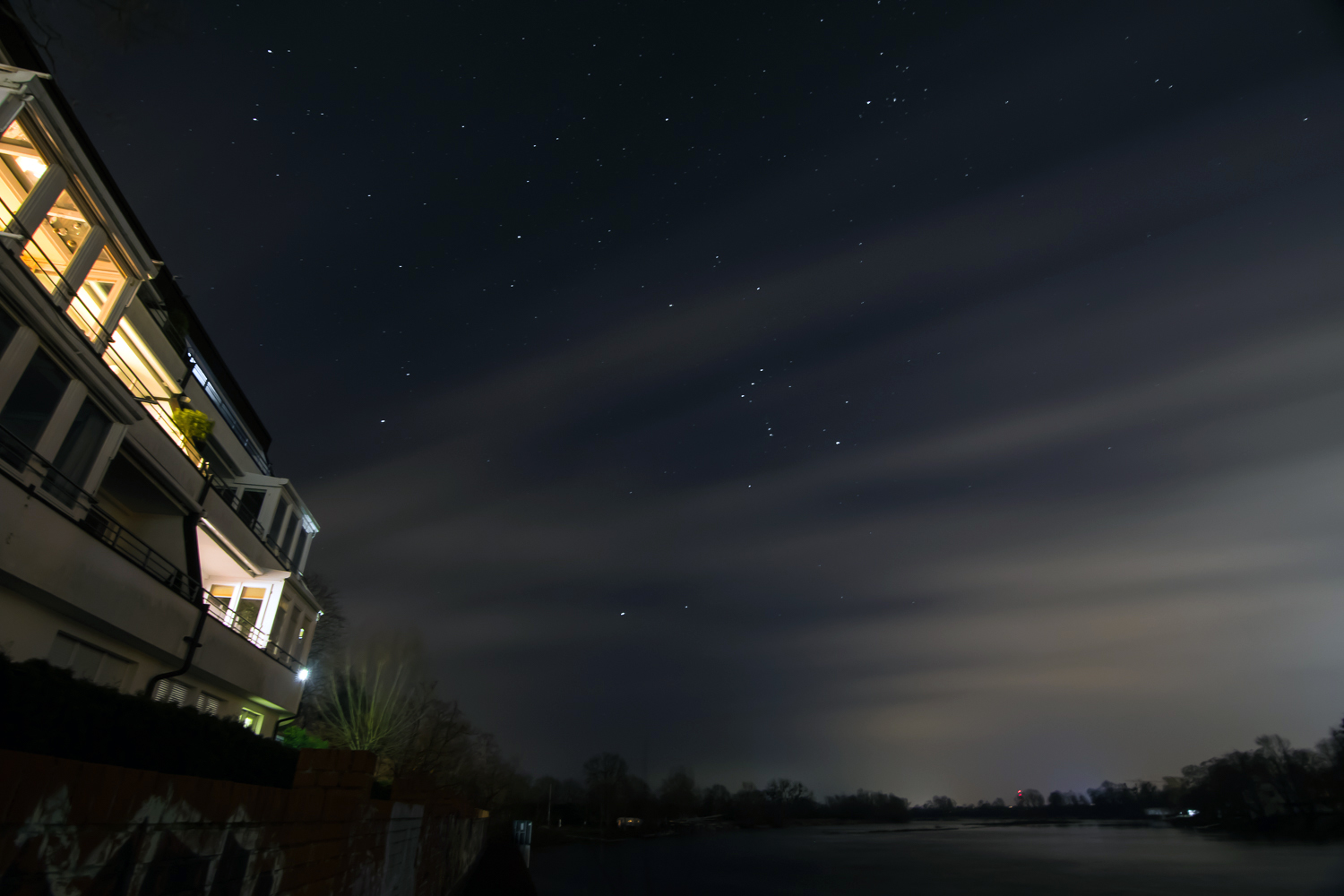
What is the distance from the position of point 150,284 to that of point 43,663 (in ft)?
45.1

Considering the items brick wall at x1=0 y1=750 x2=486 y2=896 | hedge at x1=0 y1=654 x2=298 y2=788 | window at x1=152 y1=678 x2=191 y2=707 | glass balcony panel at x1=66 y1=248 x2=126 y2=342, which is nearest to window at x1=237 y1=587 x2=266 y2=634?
window at x1=152 y1=678 x2=191 y2=707

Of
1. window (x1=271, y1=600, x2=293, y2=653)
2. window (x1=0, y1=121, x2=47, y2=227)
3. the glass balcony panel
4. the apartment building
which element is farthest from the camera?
window (x1=271, y1=600, x2=293, y2=653)

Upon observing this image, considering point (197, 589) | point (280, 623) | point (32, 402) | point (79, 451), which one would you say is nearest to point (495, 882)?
point (280, 623)

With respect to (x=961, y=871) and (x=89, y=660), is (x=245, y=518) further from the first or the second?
(x=961, y=871)

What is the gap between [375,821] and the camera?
855cm

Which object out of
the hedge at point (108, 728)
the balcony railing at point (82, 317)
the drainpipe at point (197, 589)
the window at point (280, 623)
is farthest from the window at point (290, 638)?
the hedge at point (108, 728)

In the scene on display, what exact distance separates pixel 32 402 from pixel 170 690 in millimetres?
7050

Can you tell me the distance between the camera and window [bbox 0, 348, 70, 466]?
944cm

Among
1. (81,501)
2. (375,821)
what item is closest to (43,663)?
(375,821)

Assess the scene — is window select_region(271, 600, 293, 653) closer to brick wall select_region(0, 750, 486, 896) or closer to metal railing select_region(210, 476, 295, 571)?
metal railing select_region(210, 476, 295, 571)

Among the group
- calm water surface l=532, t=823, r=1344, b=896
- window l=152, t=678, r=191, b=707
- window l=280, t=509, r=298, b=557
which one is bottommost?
calm water surface l=532, t=823, r=1344, b=896

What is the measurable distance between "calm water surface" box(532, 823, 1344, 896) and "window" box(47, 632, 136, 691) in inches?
1222

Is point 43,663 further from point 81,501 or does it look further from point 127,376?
point 127,376

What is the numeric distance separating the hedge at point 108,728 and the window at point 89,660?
541 centimetres
